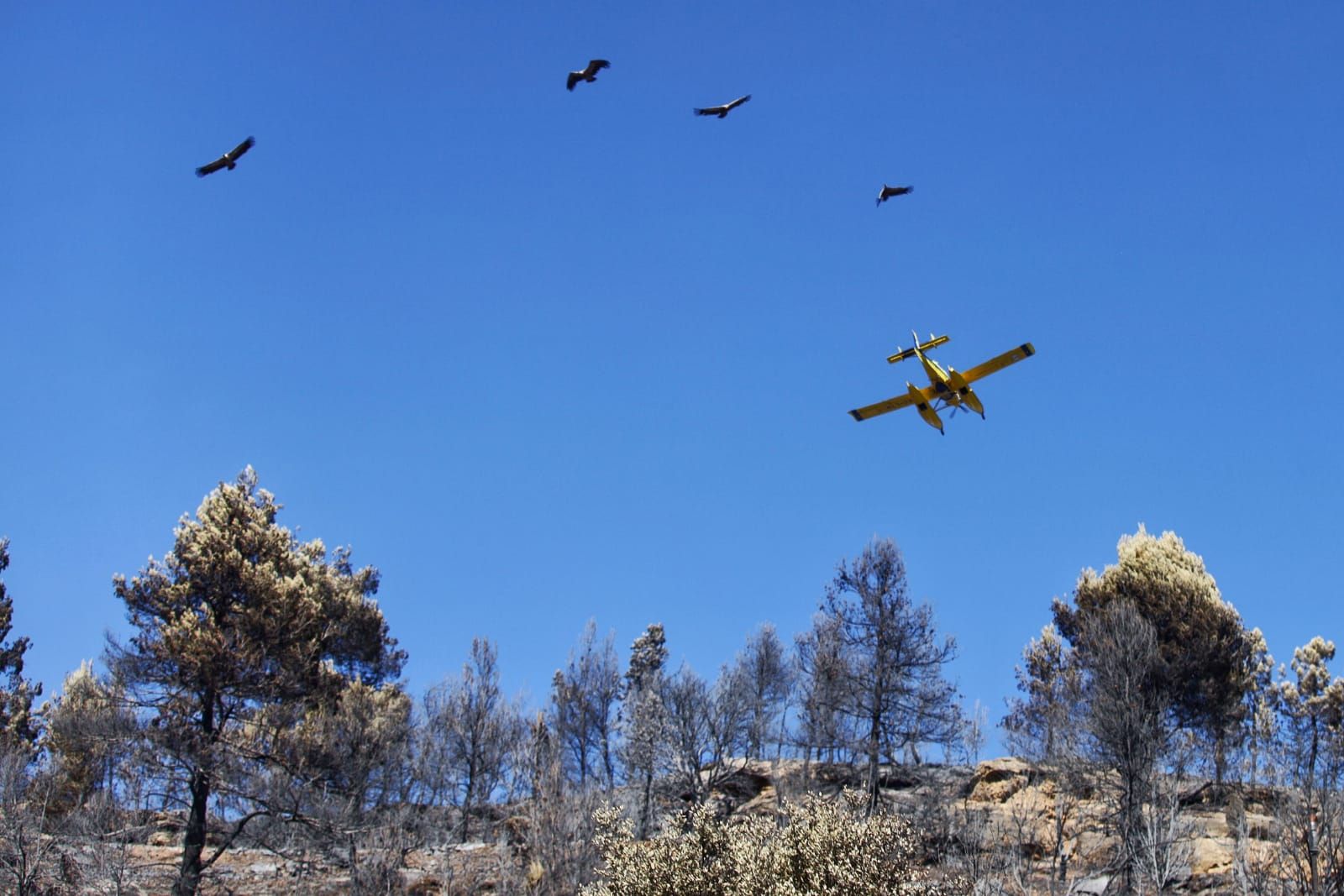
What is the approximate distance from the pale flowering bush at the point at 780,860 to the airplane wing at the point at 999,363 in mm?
10514

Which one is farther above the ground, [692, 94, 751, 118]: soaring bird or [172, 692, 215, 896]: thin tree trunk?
[692, 94, 751, 118]: soaring bird

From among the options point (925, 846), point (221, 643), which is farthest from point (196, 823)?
point (925, 846)

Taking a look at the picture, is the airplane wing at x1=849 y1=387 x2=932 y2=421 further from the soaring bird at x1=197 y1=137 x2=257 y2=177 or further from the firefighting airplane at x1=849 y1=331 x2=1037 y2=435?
the soaring bird at x1=197 y1=137 x2=257 y2=177

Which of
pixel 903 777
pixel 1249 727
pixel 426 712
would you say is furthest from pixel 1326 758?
pixel 426 712

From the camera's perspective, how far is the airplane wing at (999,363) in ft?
91.1

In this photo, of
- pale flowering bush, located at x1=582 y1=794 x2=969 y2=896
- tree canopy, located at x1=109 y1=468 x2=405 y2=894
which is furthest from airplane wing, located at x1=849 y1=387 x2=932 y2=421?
tree canopy, located at x1=109 y1=468 x2=405 y2=894

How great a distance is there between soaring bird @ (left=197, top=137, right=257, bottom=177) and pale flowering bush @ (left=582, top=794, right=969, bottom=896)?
46.5ft

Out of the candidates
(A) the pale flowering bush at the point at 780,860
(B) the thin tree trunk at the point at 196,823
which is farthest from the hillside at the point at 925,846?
(A) the pale flowering bush at the point at 780,860

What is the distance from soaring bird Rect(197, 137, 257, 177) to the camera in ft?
68.0

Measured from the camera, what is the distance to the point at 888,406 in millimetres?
31266

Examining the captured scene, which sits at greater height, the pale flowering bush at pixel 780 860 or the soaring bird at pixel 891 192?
the soaring bird at pixel 891 192

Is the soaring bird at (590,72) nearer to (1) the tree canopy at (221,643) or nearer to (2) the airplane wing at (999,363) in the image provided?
(2) the airplane wing at (999,363)

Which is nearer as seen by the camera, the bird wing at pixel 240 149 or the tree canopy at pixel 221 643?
the bird wing at pixel 240 149

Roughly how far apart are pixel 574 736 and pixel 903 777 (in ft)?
49.6
